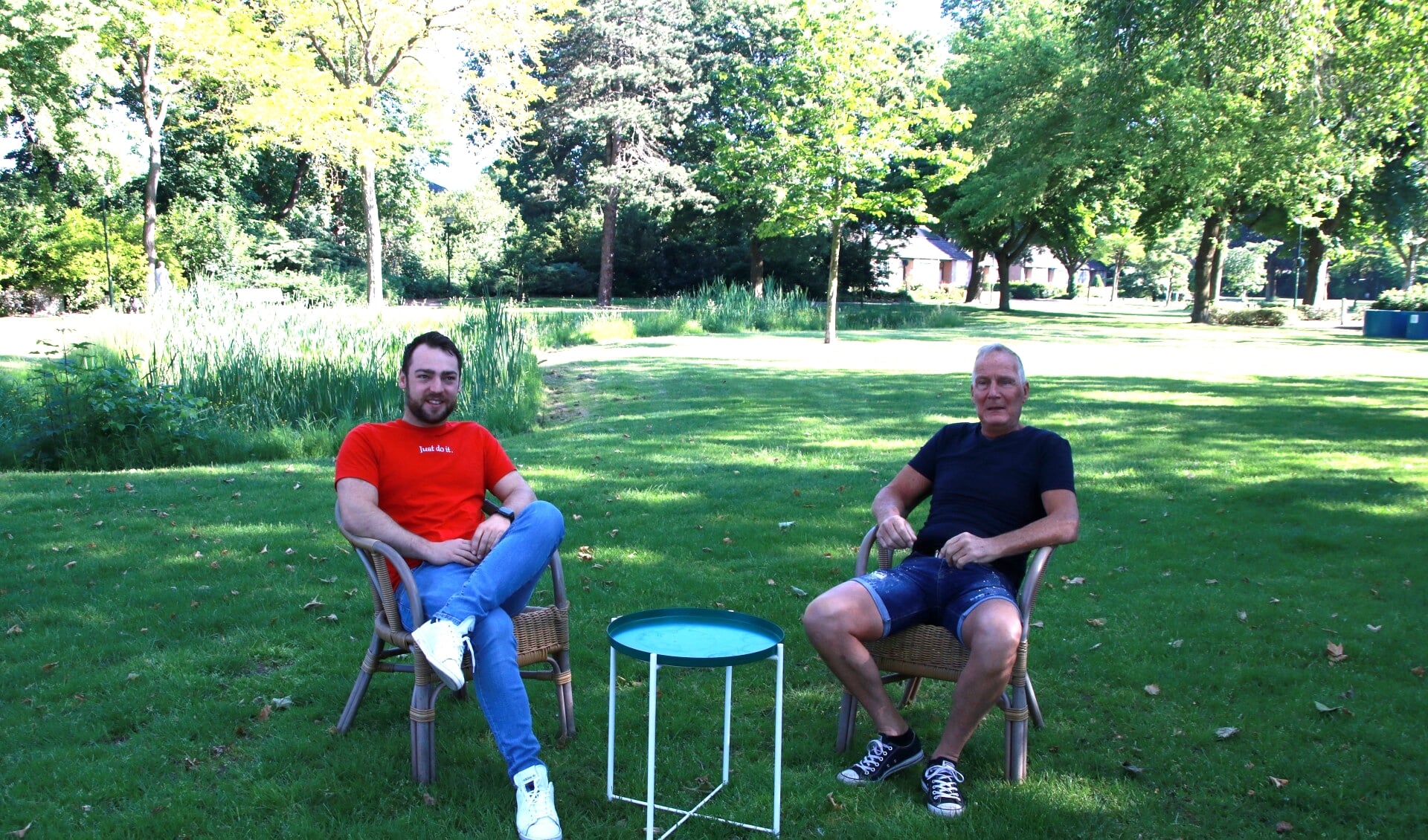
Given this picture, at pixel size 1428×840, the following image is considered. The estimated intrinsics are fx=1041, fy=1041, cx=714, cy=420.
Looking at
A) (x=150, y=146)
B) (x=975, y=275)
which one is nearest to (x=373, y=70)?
(x=150, y=146)

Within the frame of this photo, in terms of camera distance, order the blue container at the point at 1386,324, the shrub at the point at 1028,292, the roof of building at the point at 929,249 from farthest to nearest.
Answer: the roof of building at the point at 929,249, the shrub at the point at 1028,292, the blue container at the point at 1386,324

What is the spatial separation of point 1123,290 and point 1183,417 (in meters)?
91.1

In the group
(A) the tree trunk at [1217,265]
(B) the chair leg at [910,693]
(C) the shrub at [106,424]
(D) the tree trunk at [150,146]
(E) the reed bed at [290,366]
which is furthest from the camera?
(A) the tree trunk at [1217,265]

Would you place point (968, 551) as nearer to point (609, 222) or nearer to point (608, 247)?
point (608, 247)

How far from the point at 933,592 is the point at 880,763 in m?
0.62

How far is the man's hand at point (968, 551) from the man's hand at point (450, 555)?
1702 mm

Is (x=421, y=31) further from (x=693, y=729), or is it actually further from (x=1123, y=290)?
(x=1123, y=290)

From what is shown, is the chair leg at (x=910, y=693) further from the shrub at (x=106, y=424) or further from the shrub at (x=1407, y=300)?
the shrub at (x=1407, y=300)

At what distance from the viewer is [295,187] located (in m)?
43.0

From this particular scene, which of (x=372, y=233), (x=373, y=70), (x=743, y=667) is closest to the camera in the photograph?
(x=743, y=667)

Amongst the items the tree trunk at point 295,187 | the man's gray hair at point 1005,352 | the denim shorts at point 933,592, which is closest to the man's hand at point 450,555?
the denim shorts at point 933,592

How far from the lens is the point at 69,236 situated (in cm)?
3042

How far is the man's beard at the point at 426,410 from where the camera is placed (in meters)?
3.97

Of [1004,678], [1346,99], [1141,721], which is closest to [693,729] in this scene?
[1004,678]
